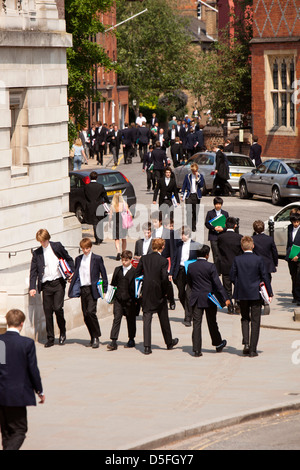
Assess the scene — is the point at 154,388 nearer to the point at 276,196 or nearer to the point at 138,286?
the point at 138,286

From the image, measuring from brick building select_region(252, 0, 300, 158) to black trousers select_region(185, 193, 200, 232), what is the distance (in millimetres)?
14056

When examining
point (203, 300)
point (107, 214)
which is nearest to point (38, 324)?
point (203, 300)

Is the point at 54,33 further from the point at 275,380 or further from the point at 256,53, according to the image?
the point at 256,53

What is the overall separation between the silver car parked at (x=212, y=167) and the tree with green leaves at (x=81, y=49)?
182 inches

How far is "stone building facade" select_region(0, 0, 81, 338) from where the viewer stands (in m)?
18.1

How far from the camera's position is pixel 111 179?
29.6 metres

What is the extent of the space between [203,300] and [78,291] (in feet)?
6.25

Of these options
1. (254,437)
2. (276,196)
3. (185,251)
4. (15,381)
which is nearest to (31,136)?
(185,251)

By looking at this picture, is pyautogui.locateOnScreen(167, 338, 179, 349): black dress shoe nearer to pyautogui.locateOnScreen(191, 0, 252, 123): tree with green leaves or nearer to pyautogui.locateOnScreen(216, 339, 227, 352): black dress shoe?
pyautogui.locateOnScreen(216, 339, 227, 352): black dress shoe

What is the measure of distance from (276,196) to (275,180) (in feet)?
1.65

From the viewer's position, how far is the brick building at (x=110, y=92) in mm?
73812

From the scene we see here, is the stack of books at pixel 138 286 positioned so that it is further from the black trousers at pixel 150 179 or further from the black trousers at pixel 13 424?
the black trousers at pixel 150 179

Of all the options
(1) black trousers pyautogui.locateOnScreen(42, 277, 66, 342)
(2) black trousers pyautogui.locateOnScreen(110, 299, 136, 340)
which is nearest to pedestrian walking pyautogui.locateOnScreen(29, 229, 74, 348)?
(1) black trousers pyautogui.locateOnScreen(42, 277, 66, 342)

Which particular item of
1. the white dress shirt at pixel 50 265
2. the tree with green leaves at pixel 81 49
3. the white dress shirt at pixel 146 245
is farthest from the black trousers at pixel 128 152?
the white dress shirt at pixel 50 265
